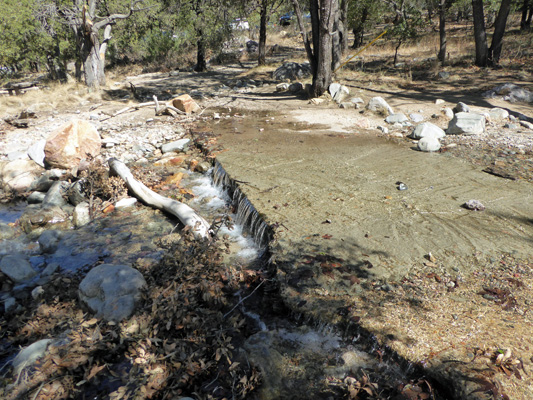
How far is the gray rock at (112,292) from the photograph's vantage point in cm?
346

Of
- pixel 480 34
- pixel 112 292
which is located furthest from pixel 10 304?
pixel 480 34

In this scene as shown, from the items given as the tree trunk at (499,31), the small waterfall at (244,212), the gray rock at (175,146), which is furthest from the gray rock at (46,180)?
the tree trunk at (499,31)

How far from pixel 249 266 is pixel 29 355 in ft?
7.95

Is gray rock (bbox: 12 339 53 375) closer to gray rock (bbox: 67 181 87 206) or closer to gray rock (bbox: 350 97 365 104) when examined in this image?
gray rock (bbox: 67 181 87 206)

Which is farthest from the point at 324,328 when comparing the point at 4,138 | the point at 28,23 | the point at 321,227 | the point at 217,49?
the point at 28,23

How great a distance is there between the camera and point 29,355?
3.07 metres

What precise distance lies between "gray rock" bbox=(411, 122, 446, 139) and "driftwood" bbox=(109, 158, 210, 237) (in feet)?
17.5

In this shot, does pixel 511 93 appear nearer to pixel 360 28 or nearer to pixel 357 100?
pixel 357 100

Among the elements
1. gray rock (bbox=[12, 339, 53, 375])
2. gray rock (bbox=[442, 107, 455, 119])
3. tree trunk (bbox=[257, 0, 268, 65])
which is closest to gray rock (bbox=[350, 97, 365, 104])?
gray rock (bbox=[442, 107, 455, 119])

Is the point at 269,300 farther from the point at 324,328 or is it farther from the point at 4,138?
the point at 4,138

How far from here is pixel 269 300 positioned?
Result: 150 inches

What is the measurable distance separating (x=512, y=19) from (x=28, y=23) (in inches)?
1206

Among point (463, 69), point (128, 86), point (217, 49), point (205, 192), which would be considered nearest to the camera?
point (205, 192)

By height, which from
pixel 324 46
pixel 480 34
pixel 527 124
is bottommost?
pixel 527 124
